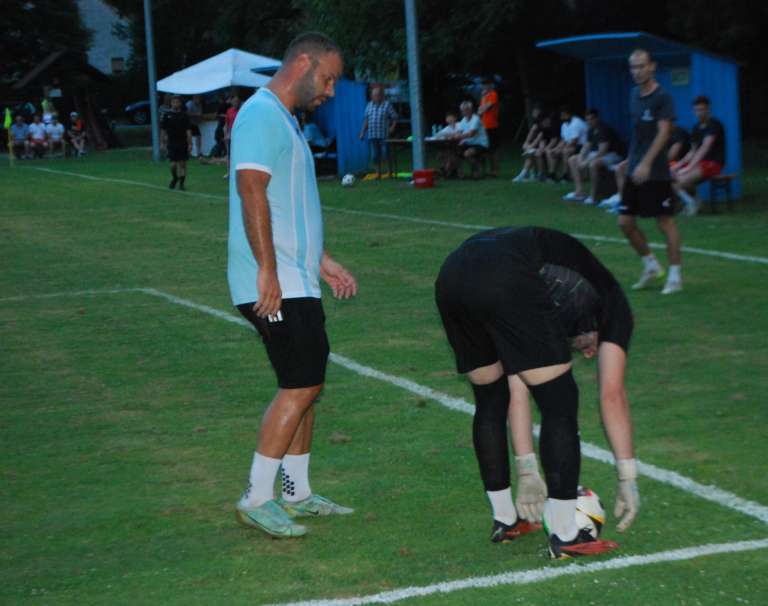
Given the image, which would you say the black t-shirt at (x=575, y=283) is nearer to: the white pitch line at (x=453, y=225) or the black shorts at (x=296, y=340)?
the black shorts at (x=296, y=340)

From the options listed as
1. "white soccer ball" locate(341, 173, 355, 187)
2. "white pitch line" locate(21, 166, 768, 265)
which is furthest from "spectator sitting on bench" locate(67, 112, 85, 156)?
"white soccer ball" locate(341, 173, 355, 187)

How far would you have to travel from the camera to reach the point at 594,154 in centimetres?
2147

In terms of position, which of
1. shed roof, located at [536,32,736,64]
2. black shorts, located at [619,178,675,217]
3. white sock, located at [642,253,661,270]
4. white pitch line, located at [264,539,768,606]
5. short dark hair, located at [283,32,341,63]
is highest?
shed roof, located at [536,32,736,64]

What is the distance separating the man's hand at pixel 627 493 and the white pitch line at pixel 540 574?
6.5 inches

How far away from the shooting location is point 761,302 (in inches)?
443

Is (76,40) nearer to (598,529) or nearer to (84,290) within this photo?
(84,290)

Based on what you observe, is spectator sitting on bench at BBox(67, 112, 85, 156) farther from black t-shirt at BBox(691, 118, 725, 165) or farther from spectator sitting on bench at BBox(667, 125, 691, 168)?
black t-shirt at BBox(691, 118, 725, 165)

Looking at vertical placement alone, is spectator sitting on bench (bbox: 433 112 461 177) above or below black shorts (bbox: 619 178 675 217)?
above

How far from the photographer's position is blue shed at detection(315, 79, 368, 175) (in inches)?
1203

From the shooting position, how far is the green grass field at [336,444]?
205 inches

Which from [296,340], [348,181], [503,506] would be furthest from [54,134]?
[503,506]

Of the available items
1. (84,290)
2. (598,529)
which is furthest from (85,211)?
(598,529)

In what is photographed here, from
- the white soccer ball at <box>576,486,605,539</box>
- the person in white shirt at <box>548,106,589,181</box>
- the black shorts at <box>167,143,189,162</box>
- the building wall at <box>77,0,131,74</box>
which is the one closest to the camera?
the white soccer ball at <box>576,486,605,539</box>

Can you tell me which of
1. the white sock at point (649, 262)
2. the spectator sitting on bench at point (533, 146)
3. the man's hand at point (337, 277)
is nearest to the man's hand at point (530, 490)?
the man's hand at point (337, 277)
